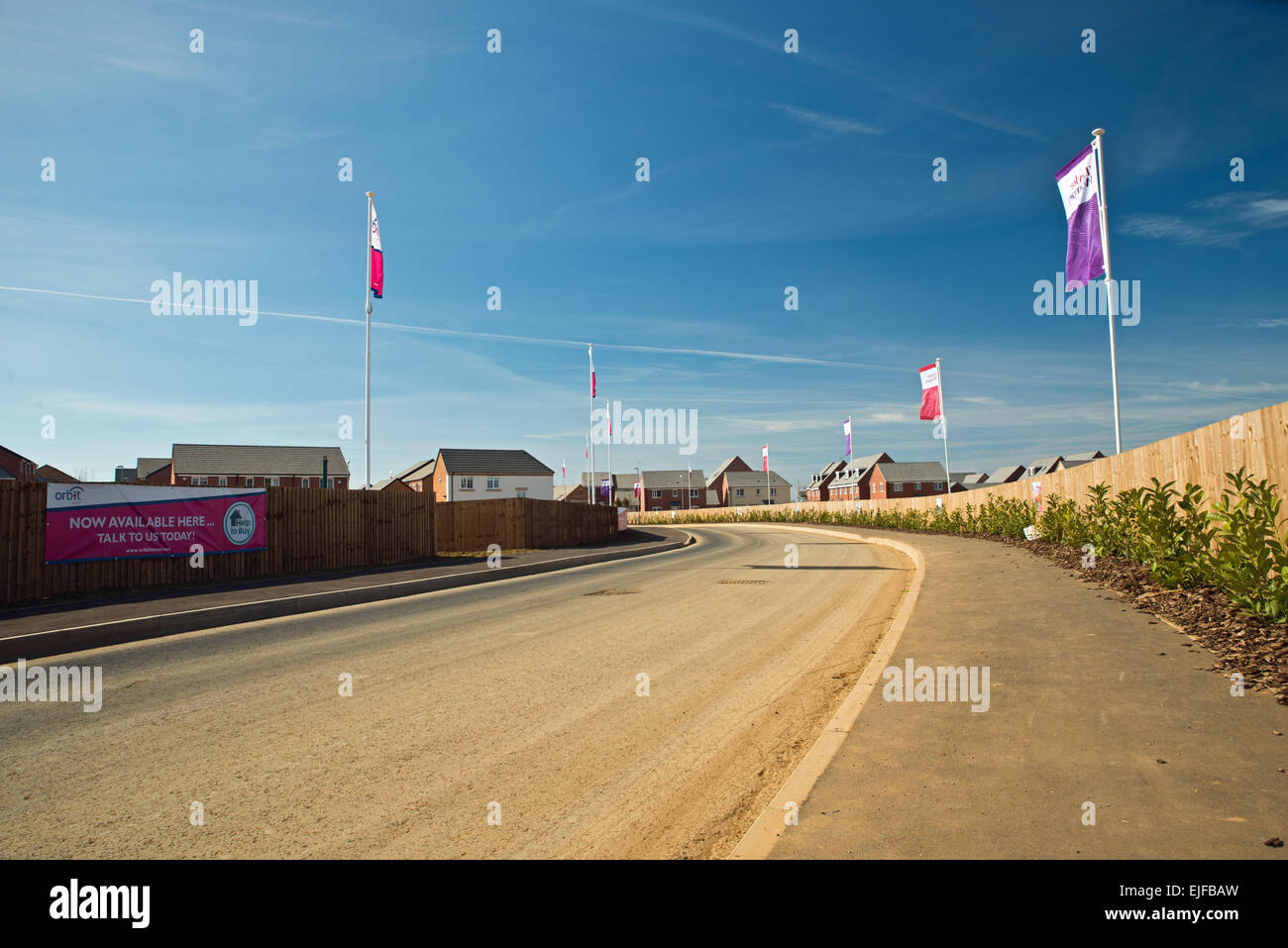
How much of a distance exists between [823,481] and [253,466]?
8372 cm

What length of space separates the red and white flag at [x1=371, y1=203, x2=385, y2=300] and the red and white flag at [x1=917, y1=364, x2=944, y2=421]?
25.5 meters

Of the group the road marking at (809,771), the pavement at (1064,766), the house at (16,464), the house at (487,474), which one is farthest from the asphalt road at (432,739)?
the house at (16,464)

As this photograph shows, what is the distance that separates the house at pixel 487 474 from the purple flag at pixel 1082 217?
184ft

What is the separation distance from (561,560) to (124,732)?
1695cm

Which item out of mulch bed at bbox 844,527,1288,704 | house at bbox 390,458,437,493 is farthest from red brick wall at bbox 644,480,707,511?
mulch bed at bbox 844,527,1288,704

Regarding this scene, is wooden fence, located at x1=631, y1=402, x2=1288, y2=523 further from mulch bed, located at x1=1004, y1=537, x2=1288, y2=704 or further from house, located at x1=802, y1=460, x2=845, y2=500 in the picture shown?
house, located at x1=802, y1=460, x2=845, y2=500

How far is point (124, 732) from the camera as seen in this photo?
5.49 m

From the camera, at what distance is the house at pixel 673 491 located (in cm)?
11850

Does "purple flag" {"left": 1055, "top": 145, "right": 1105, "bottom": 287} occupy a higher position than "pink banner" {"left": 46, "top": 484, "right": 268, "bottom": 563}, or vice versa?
"purple flag" {"left": 1055, "top": 145, "right": 1105, "bottom": 287}

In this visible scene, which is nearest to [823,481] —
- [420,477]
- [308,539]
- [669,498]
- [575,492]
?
[669,498]

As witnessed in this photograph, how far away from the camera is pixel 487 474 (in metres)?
69.4

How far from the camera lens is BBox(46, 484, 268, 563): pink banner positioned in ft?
47.1

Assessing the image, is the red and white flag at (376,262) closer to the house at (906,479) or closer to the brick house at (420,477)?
the brick house at (420,477)
